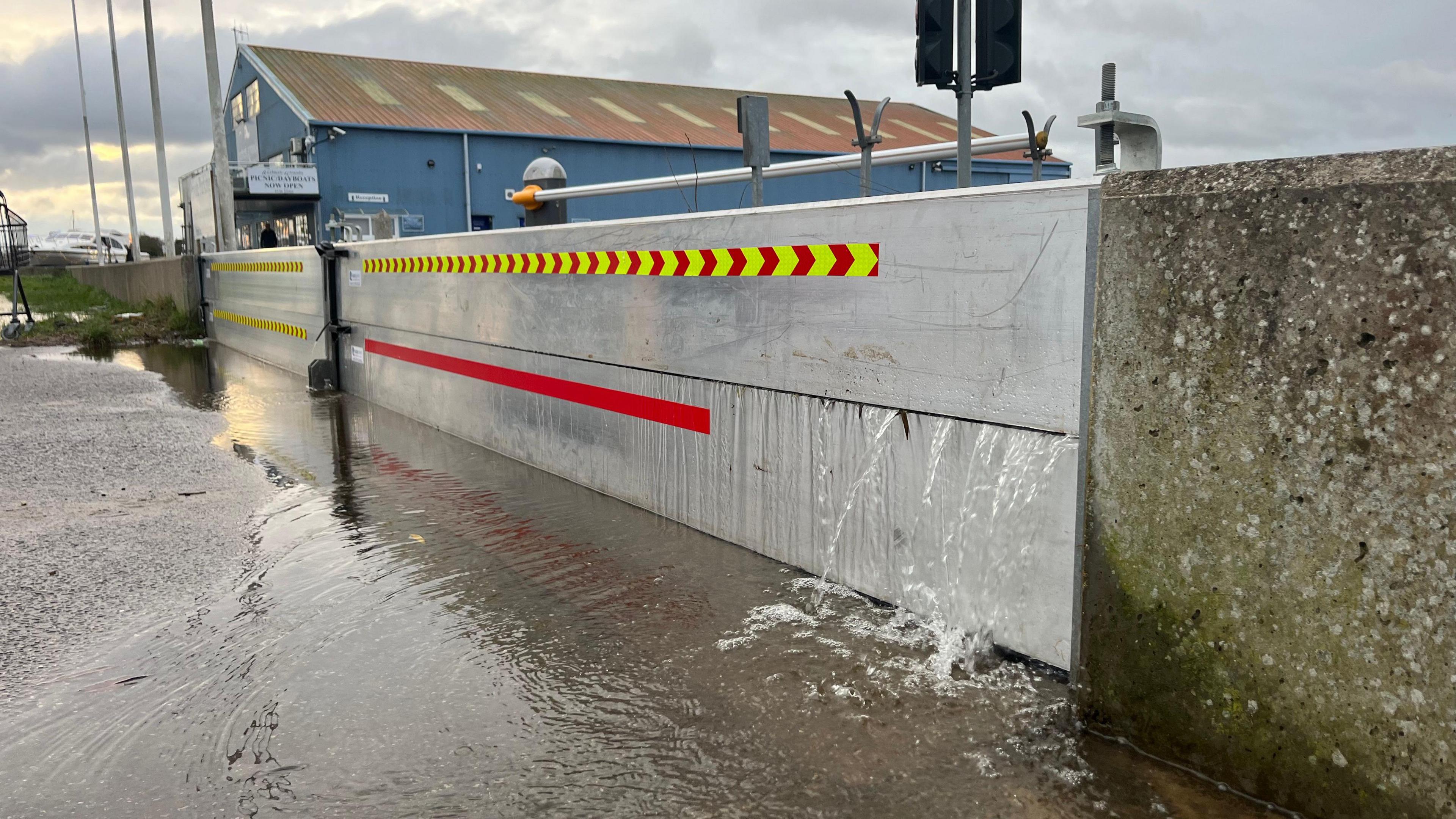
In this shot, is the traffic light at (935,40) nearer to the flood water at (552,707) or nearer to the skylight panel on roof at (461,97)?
the flood water at (552,707)

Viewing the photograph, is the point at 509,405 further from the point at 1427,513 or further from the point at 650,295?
the point at 1427,513

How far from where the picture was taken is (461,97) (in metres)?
36.4

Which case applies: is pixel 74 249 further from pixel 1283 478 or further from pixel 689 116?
pixel 1283 478

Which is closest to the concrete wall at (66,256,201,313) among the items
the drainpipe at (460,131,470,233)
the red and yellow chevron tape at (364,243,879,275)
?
the drainpipe at (460,131,470,233)

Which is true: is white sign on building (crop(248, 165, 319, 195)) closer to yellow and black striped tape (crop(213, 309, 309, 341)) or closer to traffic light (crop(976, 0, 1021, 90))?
yellow and black striped tape (crop(213, 309, 309, 341))

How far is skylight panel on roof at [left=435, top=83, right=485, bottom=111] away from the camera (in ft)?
117

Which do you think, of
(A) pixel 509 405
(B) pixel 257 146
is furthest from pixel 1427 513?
(B) pixel 257 146

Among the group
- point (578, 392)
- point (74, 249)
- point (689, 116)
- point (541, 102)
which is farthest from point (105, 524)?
point (74, 249)

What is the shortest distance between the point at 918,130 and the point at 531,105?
57.1ft

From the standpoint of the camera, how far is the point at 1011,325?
3.35m

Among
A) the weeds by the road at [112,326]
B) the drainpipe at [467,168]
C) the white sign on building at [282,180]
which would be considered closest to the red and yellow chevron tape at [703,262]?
the weeds by the road at [112,326]

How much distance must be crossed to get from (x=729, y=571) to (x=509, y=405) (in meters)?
2.98

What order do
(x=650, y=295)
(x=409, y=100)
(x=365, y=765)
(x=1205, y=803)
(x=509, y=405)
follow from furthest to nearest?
(x=409, y=100)
(x=509, y=405)
(x=650, y=295)
(x=365, y=765)
(x=1205, y=803)

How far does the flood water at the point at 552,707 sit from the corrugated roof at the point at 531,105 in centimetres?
3027
